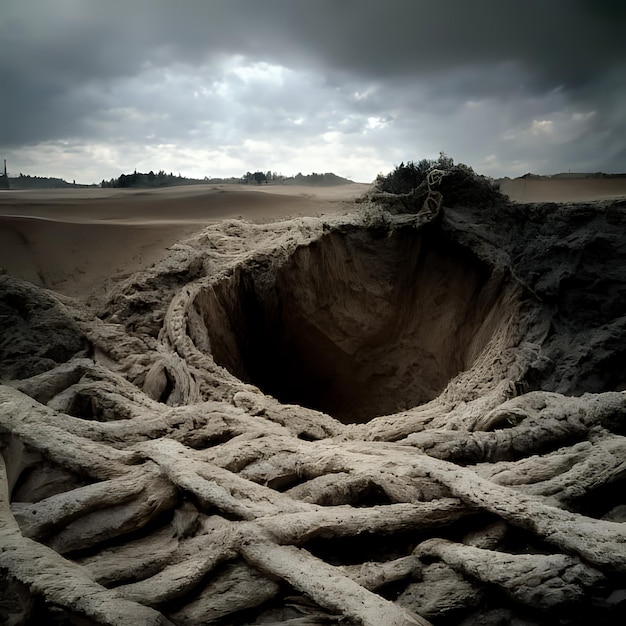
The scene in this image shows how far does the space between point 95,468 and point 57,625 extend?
0.65 meters

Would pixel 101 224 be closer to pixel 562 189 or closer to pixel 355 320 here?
pixel 355 320

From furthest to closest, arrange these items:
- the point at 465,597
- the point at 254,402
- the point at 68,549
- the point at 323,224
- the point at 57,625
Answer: the point at 323,224 < the point at 254,402 < the point at 68,549 < the point at 465,597 < the point at 57,625

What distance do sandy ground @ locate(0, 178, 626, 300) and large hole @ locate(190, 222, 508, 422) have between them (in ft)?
2.62

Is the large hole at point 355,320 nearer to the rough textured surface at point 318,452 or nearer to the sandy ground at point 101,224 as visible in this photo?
the rough textured surface at point 318,452

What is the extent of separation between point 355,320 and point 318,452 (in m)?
2.33

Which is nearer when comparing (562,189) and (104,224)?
(562,189)

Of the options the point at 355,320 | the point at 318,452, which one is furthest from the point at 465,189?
the point at 318,452

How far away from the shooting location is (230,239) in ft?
14.8

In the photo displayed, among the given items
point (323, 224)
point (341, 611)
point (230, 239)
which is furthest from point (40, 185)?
point (341, 611)

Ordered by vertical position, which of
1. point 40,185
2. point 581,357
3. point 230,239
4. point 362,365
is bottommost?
point 362,365

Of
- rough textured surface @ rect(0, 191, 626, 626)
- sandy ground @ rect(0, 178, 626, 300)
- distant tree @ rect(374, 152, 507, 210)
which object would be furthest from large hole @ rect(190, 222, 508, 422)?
sandy ground @ rect(0, 178, 626, 300)

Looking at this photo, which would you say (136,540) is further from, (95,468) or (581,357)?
(581,357)

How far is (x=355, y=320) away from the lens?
14.9ft

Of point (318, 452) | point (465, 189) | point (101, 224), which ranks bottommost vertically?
point (318, 452)
